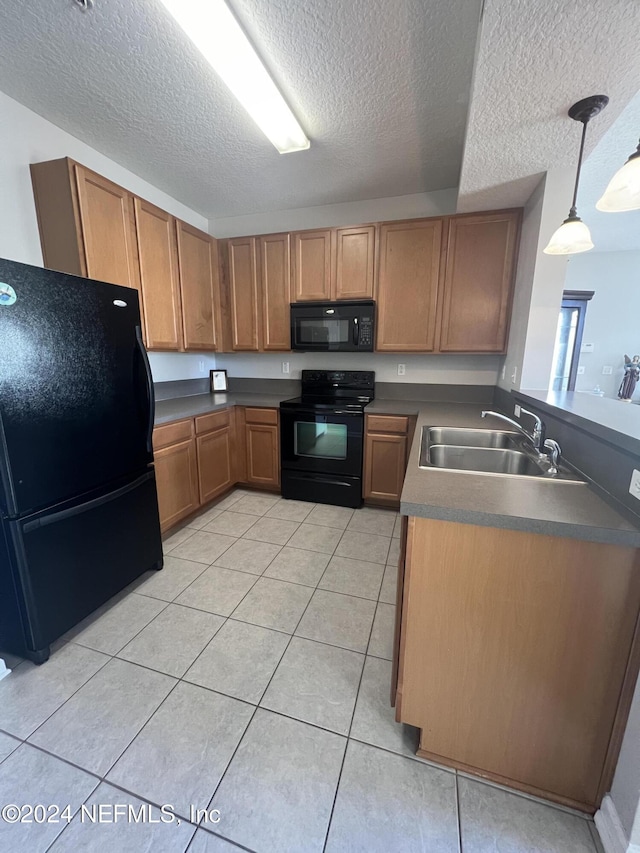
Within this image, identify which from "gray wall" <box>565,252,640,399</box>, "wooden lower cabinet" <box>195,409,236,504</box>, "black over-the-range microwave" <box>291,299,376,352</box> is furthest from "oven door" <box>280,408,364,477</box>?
"gray wall" <box>565,252,640,399</box>

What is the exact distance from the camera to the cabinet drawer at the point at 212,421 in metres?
2.67

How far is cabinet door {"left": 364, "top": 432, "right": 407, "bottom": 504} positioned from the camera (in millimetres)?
2727

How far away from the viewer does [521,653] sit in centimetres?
97

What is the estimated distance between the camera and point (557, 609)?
0.92 m

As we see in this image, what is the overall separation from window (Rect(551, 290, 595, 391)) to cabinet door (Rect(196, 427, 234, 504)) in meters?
4.40

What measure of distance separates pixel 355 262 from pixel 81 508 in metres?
2.57

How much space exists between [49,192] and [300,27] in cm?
156

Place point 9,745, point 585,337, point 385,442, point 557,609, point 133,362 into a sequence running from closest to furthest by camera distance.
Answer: point 557,609, point 9,745, point 133,362, point 385,442, point 585,337

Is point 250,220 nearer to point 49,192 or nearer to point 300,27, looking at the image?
point 49,192

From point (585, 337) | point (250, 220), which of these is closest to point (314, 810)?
point (250, 220)

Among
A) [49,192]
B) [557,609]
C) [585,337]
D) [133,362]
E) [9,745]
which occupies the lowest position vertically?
[9,745]

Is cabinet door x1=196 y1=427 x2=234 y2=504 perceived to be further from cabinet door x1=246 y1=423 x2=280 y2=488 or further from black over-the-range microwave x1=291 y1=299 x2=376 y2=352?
black over-the-range microwave x1=291 y1=299 x2=376 y2=352

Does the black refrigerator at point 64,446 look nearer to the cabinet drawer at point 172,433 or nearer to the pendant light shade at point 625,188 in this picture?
the cabinet drawer at point 172,433

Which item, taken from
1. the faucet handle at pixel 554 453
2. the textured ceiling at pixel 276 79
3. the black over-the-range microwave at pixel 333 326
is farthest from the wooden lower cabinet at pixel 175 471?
the faucet handle at pixel 554 453
